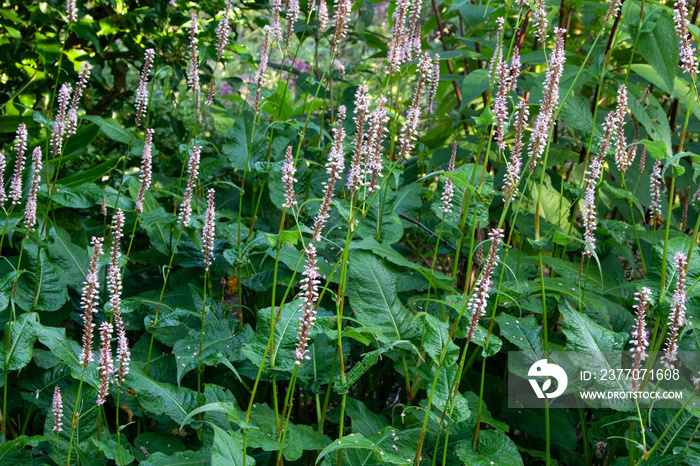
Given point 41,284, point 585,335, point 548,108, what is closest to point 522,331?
point 585,335

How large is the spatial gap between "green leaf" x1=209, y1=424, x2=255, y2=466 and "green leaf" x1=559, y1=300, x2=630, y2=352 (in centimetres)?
110

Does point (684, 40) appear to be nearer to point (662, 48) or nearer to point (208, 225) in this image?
point (662, 48)

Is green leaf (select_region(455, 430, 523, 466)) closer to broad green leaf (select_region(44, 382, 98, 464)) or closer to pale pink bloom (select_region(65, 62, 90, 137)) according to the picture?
broad green leaf (select_region(44, 382, 98, 464))

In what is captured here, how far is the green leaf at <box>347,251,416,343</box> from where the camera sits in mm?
2074

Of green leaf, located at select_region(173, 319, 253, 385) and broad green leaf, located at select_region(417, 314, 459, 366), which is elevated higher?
broad green leaf, located at select_region(417, 314, 459, 366)

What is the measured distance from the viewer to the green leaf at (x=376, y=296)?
2.07 meters

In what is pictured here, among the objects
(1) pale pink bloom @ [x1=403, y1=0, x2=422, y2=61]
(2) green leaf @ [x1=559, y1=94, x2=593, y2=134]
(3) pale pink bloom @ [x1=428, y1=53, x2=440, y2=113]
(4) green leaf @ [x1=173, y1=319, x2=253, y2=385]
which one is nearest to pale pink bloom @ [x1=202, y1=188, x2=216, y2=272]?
(4) green leaf @ [x1=173, y1=319, x2=253, y2=385]

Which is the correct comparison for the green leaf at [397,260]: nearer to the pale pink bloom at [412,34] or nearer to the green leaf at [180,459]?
the pale pink bloom at [412,34]

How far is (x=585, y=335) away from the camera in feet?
6.51

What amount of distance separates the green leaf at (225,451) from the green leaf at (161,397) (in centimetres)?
37

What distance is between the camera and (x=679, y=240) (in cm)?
210

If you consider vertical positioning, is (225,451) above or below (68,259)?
below

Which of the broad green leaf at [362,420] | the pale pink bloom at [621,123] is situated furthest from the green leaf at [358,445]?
the pale pink bloom at [621,123]

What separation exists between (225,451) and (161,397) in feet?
1.65
